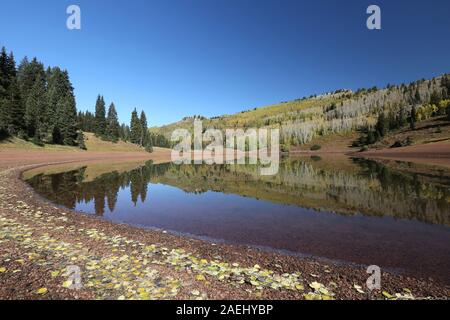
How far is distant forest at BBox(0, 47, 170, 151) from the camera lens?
6275cm

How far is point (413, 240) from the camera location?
37.2 ft

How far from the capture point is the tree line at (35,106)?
204 feet

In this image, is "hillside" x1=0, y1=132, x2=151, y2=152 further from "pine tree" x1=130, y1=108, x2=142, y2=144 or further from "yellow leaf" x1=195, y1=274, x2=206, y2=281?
"yellow leaf" x1=195, y1=274, x2=206, y2=281

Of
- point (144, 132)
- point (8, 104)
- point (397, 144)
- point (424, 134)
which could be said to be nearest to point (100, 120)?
point (144, 132)

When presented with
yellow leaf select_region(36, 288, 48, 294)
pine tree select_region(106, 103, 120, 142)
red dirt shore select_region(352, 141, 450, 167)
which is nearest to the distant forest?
pine tree select_region(106, 103, 120, 142)

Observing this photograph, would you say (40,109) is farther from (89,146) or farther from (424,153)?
(424,153)

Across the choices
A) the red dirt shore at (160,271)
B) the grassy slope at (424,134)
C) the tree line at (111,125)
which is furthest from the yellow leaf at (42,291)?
the grassy slope at (424,134)

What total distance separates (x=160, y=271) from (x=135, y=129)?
120 meters

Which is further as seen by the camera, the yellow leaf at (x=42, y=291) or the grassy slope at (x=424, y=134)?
the grassy slope at (x=424, y=134)

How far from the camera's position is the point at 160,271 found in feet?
24.4

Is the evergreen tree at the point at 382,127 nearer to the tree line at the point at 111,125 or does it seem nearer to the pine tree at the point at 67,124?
the tree line at the point at 111,125

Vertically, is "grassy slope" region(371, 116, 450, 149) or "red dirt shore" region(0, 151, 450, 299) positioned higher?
"grassy slope" region(371, 116, 450, 149)

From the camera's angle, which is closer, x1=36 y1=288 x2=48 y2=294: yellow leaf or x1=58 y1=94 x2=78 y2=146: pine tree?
x1=36 y1=288 x2=48 y2=294: yellow leaf

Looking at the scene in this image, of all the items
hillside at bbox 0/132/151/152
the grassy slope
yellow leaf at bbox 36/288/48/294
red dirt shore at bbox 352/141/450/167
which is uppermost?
the grassy slope
